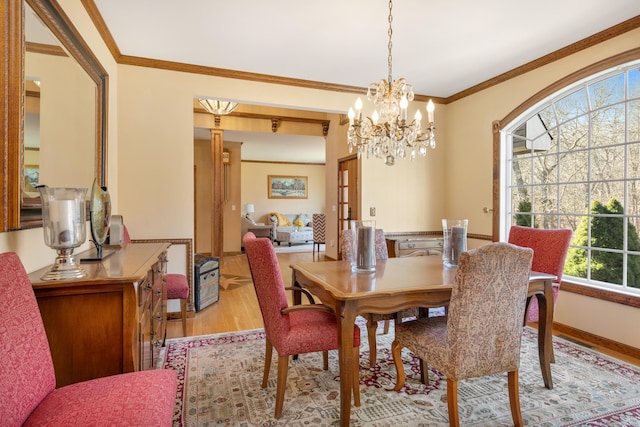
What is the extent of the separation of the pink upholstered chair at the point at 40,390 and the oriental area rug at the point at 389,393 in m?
0.79

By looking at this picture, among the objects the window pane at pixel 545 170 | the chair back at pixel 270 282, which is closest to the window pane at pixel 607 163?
the window pane at pixel 545 170

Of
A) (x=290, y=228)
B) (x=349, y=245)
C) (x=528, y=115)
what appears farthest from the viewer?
(x=290, y=228)

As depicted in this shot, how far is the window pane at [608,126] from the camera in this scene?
9.67 feet

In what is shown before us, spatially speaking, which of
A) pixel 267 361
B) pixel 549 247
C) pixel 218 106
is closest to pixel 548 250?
pixel 549 247

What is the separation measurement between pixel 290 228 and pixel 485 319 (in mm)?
8883

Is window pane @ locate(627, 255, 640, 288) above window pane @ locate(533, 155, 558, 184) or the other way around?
the other way around

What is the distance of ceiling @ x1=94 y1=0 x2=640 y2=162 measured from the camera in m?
2.55

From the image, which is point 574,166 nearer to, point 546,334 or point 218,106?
point 546,334

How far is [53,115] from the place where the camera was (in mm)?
1813

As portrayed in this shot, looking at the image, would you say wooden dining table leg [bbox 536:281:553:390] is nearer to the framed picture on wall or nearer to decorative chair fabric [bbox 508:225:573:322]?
decorative chair fabric [bbox 508:225:573:322]

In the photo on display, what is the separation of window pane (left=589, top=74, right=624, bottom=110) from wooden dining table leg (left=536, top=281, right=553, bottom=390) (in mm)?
1956

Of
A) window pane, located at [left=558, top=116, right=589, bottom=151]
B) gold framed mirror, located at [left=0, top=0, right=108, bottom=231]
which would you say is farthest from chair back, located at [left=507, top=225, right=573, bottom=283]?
gold framed mirror, located at [left=0, top=0, right=108, bottom=231]

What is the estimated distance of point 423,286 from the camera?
189 cm

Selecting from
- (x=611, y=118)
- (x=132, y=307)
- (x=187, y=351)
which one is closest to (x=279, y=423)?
(x=132, y=307)
